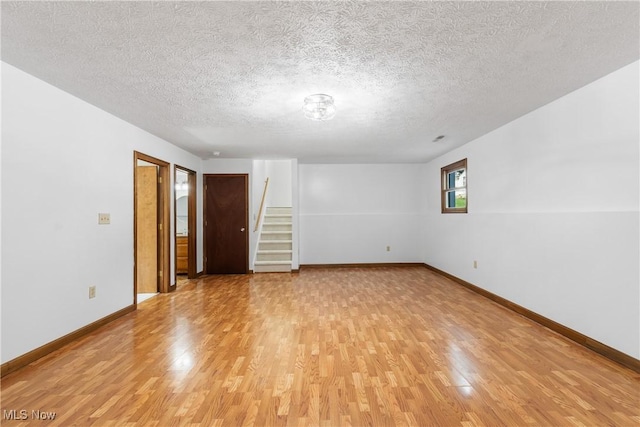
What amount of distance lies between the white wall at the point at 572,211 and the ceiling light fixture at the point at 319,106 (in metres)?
2.31

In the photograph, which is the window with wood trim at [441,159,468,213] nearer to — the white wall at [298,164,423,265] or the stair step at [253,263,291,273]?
the white wall at [298,164,423,265]

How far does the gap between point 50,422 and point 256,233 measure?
17.3 ft

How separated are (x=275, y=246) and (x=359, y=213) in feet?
6.93

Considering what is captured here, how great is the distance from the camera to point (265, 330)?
3.30 m

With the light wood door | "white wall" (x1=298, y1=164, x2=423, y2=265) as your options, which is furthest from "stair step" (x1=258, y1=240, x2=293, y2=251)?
the light wood door

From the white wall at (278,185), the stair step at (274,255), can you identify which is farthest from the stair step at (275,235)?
the white wall at (278,185)

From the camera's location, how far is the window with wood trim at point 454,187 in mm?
5547

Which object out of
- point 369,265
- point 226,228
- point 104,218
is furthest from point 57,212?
point 369,265

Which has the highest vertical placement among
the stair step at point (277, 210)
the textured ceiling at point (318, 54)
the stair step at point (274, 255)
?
the textured ceiling at point (318, 54)

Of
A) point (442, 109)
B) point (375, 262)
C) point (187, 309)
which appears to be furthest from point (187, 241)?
point (442, 109)

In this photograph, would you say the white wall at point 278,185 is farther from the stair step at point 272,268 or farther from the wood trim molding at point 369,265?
the stair step at point 272,268

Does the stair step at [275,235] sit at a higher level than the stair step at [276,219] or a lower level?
lower

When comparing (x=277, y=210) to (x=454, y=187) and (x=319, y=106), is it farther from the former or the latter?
(x=319, y=106)

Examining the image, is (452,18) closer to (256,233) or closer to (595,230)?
(595,230)
